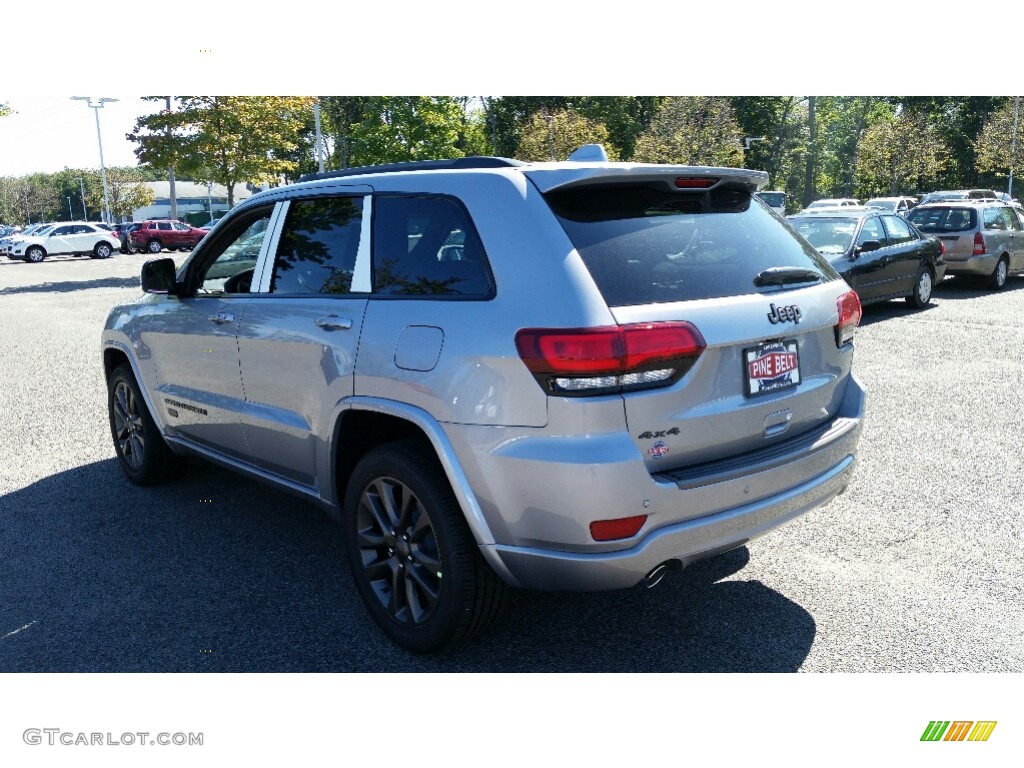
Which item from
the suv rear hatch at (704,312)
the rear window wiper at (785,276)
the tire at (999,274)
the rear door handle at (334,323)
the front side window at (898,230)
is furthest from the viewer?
the tire at (999,274)

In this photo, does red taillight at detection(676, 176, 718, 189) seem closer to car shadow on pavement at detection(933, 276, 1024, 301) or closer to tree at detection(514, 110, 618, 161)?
car shadow on pavement at detection(933, 276, 1024, 301)

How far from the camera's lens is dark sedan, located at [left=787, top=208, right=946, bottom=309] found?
1221cm

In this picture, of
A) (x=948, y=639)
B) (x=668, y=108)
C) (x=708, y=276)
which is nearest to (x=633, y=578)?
(x=708, y=276)

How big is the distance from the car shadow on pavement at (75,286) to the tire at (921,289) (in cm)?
1842

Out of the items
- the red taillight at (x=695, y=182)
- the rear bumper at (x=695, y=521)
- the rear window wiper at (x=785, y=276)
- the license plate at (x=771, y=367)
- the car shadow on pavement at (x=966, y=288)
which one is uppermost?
the red taillight at (x=695, y=182)

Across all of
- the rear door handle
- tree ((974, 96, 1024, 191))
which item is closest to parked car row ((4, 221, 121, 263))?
tree ((974, 96, 1024, 191))

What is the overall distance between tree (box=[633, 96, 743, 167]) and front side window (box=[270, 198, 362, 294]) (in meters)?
26.7

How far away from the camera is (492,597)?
3.26 m

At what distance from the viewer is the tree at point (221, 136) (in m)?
27.2

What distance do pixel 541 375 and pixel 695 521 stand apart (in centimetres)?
75

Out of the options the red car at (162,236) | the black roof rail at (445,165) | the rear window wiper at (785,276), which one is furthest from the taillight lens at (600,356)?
the red car at (162,236)

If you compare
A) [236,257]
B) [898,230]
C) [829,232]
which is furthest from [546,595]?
[898,230]

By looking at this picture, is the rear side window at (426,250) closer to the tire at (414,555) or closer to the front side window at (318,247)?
the front side window at (318,247)
